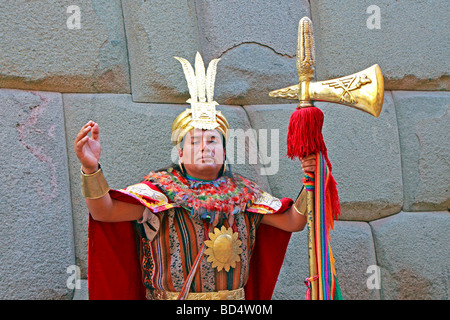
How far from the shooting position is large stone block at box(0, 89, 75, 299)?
7.24 feet

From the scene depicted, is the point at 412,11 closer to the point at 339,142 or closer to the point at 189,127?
the point at 339,142

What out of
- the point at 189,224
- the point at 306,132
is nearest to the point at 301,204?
the point at 306,132

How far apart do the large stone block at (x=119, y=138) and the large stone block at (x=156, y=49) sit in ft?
0.26

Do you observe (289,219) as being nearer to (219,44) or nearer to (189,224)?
(189,224)

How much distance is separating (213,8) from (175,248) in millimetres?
1314

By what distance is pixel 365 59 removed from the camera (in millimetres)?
2812

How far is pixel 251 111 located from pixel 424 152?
3.02 feet

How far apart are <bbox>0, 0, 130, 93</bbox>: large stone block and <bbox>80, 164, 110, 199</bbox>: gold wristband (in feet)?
2.48

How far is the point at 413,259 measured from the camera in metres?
2.71

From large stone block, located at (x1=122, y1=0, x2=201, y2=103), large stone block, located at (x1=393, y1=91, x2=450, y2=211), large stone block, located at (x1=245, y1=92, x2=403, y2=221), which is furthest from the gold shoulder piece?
large stone block, located at (x1=393, y1=91, x2=450, y2=211)
